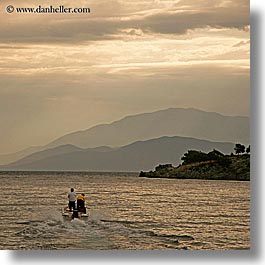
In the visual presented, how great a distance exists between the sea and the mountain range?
0.06 meters

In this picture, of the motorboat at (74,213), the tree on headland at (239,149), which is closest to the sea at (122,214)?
the motorboat at (74,213)

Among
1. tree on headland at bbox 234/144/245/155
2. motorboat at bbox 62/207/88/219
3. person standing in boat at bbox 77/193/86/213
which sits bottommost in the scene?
motorboat at bbox 62/207/88/219

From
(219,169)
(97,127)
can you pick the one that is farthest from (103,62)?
(219,169)

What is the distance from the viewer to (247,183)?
24.0 feet

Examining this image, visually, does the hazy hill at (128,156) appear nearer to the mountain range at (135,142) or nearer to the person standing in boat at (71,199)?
the mountain range at (135,142)

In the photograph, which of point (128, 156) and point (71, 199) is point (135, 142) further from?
point (71, 199)

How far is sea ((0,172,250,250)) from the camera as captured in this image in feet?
23.9

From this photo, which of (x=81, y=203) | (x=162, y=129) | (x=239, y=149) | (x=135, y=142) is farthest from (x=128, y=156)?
(x=239, y=149)

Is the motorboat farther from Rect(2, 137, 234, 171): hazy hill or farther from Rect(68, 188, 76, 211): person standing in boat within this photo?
Rect(2, 137, 234, 171): hazy hill

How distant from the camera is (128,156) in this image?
7352 millimetres

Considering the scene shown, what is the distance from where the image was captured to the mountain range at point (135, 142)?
7.33m

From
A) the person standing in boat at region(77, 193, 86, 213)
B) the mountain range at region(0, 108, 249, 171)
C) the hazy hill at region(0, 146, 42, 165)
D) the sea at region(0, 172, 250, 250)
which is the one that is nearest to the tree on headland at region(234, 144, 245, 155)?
the mountain range at region(0, 108, 249, 171)

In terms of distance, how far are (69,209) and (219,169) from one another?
30.2 inches

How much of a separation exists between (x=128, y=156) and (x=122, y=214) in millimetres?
287
